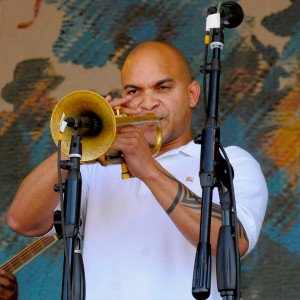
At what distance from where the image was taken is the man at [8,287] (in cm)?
454

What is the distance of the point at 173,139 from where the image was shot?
378 cm

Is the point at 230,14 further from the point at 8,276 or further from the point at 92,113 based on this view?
the point at 8,276

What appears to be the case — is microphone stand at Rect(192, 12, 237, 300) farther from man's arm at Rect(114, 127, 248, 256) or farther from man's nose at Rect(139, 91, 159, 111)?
man's nose at Rect(139, 91, 159, 111)

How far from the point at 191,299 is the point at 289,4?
2.23 metres

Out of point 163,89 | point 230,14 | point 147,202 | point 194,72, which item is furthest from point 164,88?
→ point 194,72

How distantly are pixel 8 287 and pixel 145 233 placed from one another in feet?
4.42

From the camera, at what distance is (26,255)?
500cm

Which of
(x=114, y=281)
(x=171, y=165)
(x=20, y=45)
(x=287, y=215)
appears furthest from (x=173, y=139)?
(x=20, y=45)

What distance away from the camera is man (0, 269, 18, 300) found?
4.54 meters

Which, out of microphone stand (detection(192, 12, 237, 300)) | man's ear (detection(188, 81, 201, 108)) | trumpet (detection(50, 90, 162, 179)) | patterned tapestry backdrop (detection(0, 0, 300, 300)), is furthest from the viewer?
patterned tapestry backdrop (detection(0, 0, 300, 300))

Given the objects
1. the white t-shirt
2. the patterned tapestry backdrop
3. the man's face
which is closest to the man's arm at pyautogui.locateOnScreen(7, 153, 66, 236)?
the white t-shirt

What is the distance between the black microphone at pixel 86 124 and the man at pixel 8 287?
5.57 ft

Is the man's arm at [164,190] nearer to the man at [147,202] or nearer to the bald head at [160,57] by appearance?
the man at [147,202]

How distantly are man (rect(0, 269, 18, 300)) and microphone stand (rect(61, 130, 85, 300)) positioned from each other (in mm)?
1774
